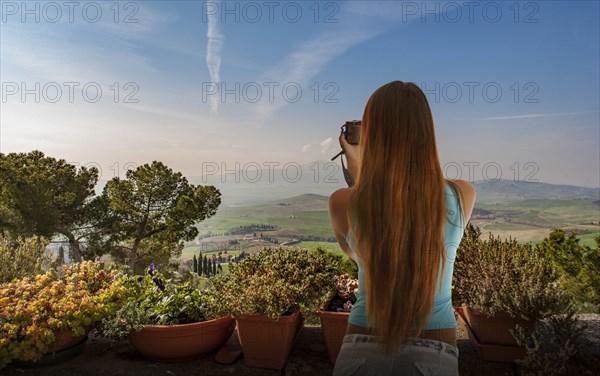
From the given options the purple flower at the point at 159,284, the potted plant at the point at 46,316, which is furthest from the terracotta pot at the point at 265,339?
the potted plant at the point at 46,316

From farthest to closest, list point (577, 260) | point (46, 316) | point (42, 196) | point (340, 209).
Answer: point (42, 196) → point (577, 260) → point (46, 316) → point (340, 209)

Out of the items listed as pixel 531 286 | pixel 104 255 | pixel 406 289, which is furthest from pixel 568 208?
pixel 406 289

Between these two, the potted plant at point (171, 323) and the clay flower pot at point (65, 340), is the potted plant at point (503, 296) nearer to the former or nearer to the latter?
the potted plant at point (171, 323)

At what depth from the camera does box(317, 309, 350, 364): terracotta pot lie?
9.41ft

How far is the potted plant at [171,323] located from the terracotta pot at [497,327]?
1729mm

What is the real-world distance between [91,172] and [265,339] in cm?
2395

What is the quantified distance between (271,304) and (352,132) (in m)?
1.28

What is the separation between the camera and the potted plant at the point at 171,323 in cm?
293

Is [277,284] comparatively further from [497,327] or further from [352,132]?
[497,327]

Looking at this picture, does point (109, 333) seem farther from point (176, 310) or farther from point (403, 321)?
point (403, 321)

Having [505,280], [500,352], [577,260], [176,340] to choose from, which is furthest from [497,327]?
[577,260]

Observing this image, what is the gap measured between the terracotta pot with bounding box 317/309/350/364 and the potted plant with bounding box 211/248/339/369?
0.13 metres

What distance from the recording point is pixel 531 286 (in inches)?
111

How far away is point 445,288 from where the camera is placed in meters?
1.52
